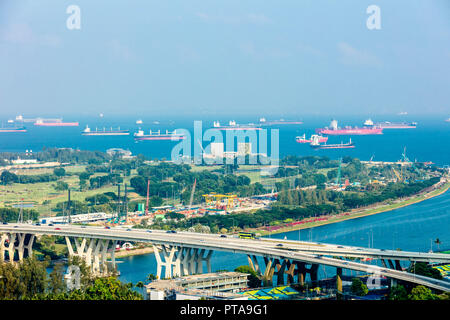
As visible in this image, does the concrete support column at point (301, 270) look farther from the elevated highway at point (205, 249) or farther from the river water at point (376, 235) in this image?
the river water at point (376, 235)

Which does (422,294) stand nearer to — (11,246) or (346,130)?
(11,246)

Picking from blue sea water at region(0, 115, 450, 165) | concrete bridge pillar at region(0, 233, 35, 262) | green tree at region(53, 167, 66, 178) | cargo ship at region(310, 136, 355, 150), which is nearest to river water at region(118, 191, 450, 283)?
concrete bridge pillar at region(0, 233, 35, 262)

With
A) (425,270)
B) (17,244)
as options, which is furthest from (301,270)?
(17,244)

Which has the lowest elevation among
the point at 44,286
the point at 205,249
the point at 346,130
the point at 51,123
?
the point at 44,286

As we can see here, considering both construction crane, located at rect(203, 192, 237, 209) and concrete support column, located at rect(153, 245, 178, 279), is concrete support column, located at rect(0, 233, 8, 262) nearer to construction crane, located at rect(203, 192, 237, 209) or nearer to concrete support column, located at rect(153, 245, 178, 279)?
concrete support column, located at rect(153, 245, 178, 279)

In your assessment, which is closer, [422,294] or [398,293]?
[422,294]
